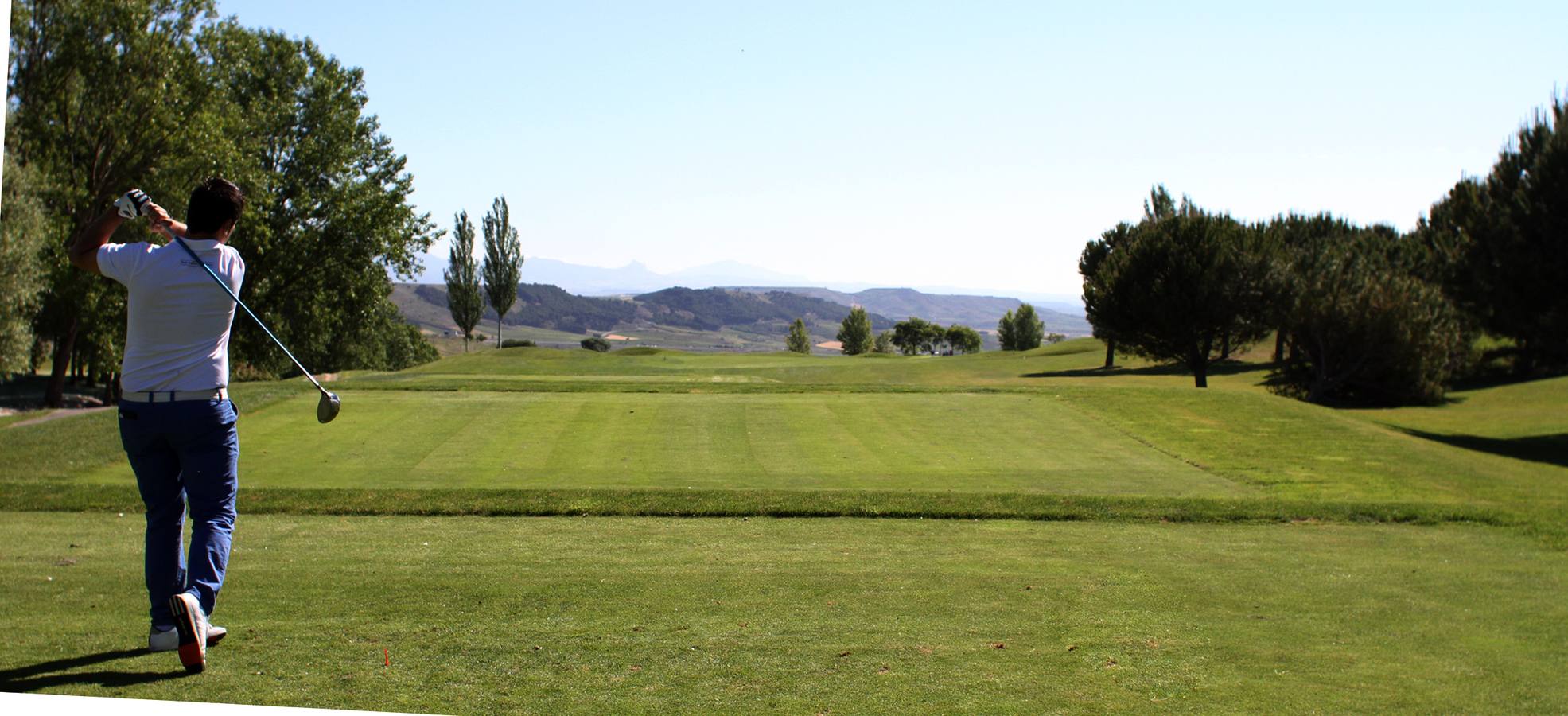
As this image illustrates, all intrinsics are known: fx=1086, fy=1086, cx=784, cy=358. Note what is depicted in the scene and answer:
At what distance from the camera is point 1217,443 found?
19984 millimetres

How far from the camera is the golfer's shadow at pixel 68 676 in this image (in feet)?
16.0

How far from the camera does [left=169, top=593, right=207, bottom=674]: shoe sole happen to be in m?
4.97

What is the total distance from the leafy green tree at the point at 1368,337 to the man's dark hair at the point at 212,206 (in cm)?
4750

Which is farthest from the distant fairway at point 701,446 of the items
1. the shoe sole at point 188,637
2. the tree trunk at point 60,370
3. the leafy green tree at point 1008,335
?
the leafy green tree at point 1008,335

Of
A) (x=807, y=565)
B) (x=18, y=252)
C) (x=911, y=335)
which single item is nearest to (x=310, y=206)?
(x=18, y=252)

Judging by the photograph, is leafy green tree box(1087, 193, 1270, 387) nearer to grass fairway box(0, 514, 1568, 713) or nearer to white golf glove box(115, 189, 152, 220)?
grass fairway box(0, 514, 1568, 713)

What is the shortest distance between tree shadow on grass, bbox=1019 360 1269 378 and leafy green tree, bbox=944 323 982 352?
102651 mm

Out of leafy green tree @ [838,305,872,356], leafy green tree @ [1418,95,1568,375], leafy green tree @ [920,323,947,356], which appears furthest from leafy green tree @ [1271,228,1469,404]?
leafy green tree @ [920,323,947,356]

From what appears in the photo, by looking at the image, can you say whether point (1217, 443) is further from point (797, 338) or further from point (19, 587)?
point (797, 338)

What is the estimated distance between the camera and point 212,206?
550 cm

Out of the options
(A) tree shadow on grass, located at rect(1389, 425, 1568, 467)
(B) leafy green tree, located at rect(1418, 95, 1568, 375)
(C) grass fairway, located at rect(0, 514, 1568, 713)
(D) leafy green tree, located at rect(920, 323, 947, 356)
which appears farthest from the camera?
(D) leafy green tree, located at rect(920, 323, 947, 356)

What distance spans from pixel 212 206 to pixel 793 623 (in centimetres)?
391

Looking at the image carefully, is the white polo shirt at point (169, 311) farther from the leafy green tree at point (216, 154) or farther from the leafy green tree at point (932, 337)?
the leafy green tree at point (932, 337)

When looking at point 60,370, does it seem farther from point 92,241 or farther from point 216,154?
point 92,241
